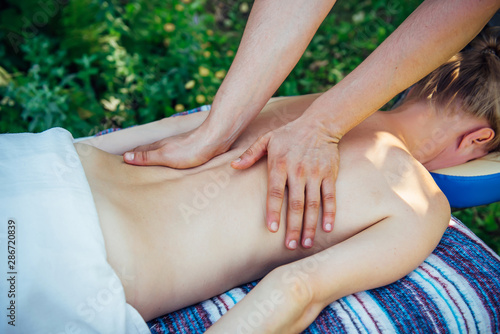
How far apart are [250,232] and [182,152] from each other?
0.39 meters

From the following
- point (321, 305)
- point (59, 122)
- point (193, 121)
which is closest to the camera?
point (321, 305)

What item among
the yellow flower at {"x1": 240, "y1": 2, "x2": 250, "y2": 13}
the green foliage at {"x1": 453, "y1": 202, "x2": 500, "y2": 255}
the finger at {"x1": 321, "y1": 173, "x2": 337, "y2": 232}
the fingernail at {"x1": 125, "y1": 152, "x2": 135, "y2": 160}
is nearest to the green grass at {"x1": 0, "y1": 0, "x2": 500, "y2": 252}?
the green foliage at {"x1": 453, "y1": 202, "x2": 500, "y2": 255}

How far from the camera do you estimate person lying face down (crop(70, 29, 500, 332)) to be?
50.3 inches

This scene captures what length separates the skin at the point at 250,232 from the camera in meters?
1.27

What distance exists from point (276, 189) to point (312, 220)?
0.53 ft

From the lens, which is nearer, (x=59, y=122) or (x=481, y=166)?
(x=481, y=166)

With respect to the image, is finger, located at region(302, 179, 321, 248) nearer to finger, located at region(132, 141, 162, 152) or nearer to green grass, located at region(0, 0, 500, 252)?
finger, located at region(132, 141, 162, 152)

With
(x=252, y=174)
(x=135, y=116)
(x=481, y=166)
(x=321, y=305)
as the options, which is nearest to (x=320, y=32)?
(x=135, y=116)

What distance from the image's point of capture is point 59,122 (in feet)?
8.07

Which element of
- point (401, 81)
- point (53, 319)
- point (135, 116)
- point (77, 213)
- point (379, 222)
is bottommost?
point (135, 116)

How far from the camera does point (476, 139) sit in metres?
1.83

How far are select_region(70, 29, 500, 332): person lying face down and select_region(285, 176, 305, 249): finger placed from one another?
0.02m

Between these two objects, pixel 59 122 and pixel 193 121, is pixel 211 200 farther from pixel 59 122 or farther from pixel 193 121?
pixel 59 122

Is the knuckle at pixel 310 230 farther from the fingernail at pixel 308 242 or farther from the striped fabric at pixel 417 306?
the striped fabric at pixel 417 306
